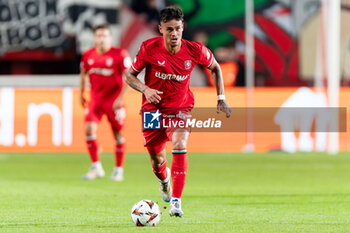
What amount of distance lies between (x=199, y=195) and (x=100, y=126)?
24.4 feet

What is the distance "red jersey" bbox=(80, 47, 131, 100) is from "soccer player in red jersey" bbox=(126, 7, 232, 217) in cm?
363

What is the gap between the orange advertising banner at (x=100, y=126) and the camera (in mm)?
16125

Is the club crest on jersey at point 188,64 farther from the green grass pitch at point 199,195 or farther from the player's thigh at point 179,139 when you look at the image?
the green grass pitch at point 199,195

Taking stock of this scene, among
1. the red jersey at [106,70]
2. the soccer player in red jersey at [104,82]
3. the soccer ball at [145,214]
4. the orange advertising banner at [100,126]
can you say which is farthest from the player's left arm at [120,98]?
the orange advertising banner at [100,126]

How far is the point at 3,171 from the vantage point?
12.6 meters

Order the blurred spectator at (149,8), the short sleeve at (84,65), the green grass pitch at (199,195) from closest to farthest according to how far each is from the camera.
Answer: the green grass pitch at (199,195)
the short sleeve at (84,65)
the blurred spectator at (149,8)

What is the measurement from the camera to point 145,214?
6664 mm

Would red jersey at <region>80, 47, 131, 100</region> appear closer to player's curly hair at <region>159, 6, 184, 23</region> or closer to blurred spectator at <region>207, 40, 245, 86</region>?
player's curly hair at <region>159, 6, 184, 23</region>

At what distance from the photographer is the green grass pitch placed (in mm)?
6789

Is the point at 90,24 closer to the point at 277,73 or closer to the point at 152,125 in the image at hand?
the point at 277,73

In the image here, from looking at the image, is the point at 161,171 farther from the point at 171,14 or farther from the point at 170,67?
the point at 171,14

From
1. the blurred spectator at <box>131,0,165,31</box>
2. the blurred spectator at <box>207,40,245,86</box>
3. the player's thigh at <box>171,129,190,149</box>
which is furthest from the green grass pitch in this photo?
the blurred spectator at <box>131,0,165,31</box>

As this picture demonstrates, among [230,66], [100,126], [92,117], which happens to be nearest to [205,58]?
[92,117]

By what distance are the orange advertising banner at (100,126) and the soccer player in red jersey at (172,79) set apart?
885 centimetres
